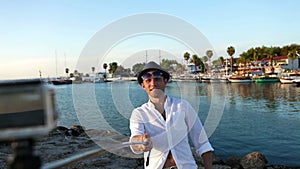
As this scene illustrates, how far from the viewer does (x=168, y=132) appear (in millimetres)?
3125

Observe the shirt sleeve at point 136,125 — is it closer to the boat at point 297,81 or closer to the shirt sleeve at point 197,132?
the shirt sleeve at point 197,132

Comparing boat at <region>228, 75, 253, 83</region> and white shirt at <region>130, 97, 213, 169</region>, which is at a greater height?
white shirt at <region>130, 97, 213, 169</region>

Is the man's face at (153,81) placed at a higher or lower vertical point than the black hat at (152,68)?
lower

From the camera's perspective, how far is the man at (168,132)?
3096 mm

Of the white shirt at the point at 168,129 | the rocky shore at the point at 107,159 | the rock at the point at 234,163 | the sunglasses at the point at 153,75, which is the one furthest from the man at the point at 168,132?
the rock at the point at 234,163

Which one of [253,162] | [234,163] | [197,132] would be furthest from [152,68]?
[234,163]

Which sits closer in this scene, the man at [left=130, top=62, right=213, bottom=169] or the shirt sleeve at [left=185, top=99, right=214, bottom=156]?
the man at [left=130, top=62, right=213, bottom=169]

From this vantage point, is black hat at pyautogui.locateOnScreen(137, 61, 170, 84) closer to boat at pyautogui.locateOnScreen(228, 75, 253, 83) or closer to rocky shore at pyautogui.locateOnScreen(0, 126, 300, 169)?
rocky shore at pyautogui.locateOnScreen(0, 126, 300, 169)

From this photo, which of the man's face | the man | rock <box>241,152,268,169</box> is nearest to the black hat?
the man's face

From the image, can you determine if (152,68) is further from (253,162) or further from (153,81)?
(253,162)

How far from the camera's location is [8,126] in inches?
26.5

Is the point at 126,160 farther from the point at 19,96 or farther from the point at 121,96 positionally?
the point at 19,96

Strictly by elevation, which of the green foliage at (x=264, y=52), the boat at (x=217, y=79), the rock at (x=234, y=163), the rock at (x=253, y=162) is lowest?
the rock at (x=234, y=163)

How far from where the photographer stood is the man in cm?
310
